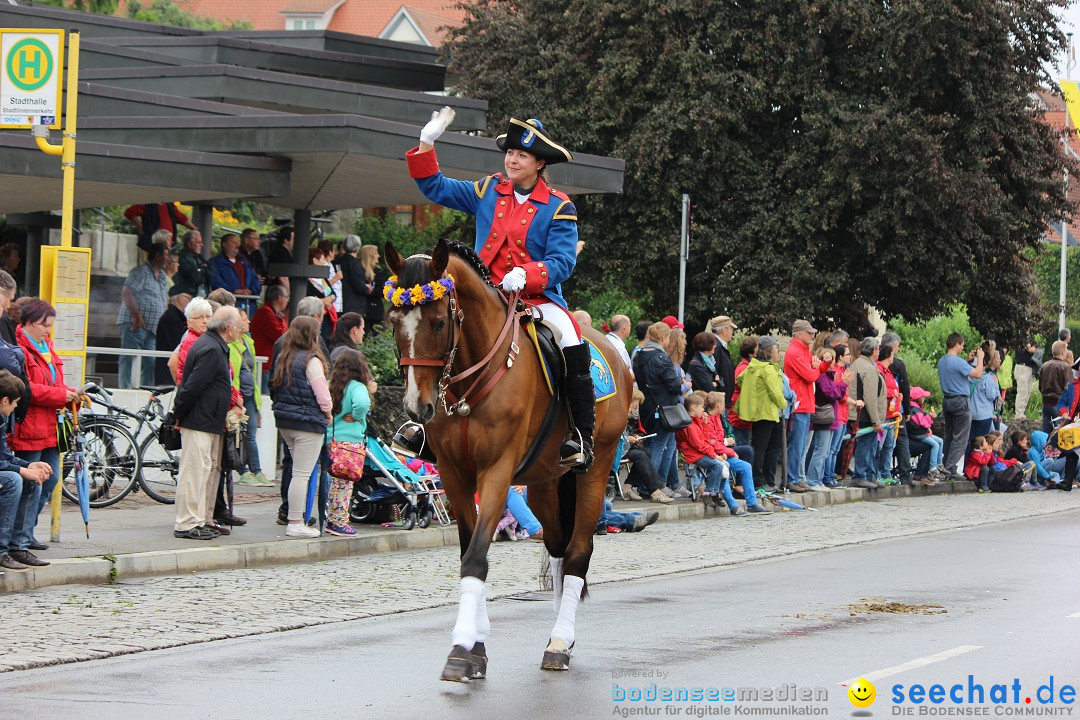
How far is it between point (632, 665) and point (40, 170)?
12.3 metres

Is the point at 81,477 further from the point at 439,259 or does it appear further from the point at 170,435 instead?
the point at 439,259

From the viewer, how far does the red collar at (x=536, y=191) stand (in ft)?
29.7

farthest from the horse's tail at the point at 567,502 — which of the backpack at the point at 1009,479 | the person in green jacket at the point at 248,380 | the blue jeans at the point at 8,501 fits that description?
the backpack at the point at 1009,479

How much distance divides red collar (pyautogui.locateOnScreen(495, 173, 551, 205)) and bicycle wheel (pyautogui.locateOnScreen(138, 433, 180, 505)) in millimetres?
8004

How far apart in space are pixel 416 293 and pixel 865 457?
16.1 meters

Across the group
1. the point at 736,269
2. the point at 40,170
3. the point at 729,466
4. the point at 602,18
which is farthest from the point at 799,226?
the point at 40,170

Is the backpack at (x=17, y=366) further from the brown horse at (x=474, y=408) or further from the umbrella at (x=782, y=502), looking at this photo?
the umbrella at (x=782, y=502)

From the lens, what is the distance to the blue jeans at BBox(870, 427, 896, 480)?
75.7ft

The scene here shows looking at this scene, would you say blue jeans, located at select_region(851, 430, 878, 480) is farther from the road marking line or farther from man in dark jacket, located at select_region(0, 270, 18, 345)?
the road marking line

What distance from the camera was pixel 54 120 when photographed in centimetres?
1293

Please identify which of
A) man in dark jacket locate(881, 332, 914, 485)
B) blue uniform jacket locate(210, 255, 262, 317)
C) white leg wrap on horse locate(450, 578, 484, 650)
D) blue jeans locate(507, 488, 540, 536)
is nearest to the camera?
white leg wrap on horse locate(450, 578, 484, 650)

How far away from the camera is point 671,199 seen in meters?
30.6

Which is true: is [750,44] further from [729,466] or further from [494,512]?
[494,512]

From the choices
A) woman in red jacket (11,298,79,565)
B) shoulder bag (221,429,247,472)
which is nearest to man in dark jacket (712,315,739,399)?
shoulder bag (221,429,247,472)
